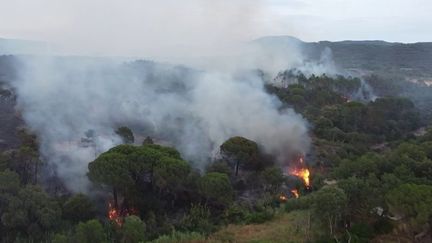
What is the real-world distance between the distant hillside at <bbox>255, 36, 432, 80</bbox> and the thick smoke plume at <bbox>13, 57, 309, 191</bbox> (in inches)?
2784

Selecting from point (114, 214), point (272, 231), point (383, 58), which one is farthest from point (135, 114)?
point (383, 58)

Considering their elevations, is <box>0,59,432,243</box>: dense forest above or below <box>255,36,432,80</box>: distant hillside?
below

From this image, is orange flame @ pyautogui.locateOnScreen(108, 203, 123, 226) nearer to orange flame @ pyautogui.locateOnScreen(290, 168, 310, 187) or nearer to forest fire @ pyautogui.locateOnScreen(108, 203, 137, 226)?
forest fire @ pyautogui.locateOnScreen(108, 203, 137, 226)

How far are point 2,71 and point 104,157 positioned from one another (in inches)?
2442

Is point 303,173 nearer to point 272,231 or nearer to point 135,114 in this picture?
point 272,231

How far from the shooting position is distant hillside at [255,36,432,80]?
143875 millimetres

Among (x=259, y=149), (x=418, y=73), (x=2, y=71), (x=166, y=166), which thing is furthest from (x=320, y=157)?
(x=418, y=73)

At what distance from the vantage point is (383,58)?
17888 cm

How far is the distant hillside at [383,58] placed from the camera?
14388cm

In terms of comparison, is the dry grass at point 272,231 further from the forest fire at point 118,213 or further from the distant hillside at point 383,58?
the distant hillside at point 383,58

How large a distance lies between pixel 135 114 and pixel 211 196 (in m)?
25.1

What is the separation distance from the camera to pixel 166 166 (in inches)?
1407

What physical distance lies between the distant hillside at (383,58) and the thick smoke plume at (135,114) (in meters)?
70.7

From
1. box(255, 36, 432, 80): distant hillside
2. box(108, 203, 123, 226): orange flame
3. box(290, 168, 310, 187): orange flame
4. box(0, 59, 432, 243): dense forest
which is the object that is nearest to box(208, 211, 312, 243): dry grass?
box(0, 59, 432, 243): dense forest
